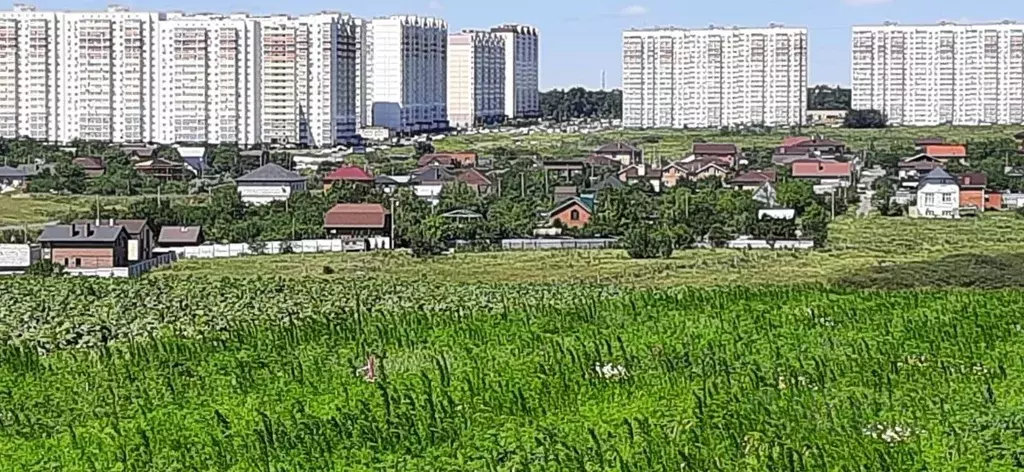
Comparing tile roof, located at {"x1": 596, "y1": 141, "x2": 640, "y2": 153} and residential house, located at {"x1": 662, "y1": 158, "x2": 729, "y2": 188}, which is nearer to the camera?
residential house, located at {"x1": 662, "y1": 158, "x2": 729, "y2": 188}

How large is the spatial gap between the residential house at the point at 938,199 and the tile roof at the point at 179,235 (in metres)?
12.4

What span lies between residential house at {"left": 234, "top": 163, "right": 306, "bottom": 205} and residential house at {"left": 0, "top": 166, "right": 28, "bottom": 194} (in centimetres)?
512

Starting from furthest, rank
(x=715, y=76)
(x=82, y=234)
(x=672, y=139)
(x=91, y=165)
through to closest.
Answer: (x=715, y=76)
(x=672, y=139)
(x=91, y=165)
(x=82, y=234)

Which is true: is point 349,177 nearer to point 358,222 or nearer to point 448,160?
point 448,160

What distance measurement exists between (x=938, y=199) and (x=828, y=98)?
38.6 m

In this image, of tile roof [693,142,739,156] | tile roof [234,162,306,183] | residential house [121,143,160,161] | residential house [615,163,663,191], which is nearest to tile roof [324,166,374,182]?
tile roof [234,162,306,183]

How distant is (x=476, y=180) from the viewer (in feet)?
98.2

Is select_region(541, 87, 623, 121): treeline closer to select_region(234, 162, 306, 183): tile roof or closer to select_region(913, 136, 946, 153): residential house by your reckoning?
select_region(913, 136, 946, 153): residential house

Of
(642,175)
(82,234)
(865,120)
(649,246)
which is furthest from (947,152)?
(82,234)

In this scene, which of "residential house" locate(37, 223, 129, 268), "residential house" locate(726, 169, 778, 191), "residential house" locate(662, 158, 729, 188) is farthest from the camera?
"residential house" locate(662, 158, 729, 188)

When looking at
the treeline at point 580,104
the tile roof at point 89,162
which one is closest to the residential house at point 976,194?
the tile roof at point 89,162

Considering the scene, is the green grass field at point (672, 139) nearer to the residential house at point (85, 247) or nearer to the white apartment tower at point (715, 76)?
the white apartment tower at point (715, 76)

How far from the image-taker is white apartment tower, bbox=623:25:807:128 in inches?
1950

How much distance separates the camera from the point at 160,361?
5.87 metres
